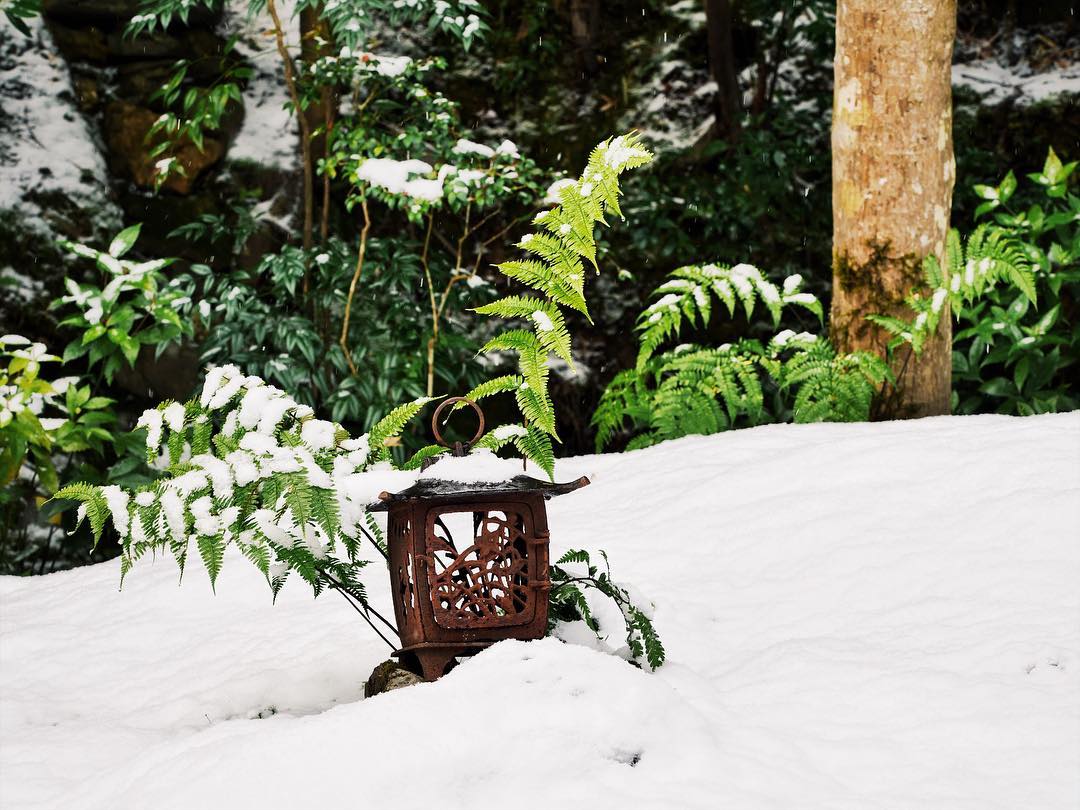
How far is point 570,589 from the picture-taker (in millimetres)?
2346

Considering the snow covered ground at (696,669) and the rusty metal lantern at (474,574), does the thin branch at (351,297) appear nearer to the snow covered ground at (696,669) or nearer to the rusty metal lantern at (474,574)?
the snow covered ground at (696,669)

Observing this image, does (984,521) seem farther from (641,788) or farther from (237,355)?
(237,355)

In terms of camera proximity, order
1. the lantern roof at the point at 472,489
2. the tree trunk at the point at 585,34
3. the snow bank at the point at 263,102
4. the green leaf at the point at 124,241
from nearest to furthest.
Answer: the lantern roof at the point at 472,489 → the green leaf at the point at 124,241 → the snow bank at the point at 263,102 → the tree trunk at the point at 585,34

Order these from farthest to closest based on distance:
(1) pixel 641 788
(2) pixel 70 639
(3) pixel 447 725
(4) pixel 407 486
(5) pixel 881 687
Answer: (2) pixel 70 639 < (5) pixel 881 687 < (4) pixel 407 486 < (3) pixel 447 725 < (1) pixel 641 788

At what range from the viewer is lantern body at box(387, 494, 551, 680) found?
2189mm

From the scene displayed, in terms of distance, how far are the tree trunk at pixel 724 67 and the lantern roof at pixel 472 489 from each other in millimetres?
4937

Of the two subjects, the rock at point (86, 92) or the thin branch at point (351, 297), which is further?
the rock at point (86, 92)

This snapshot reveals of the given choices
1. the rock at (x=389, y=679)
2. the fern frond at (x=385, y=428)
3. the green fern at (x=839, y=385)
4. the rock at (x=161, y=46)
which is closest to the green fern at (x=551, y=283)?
the fern frond at (x=385, y=428)

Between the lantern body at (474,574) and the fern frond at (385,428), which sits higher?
the fern frond at (385,428)

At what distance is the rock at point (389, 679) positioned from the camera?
7.47 feet

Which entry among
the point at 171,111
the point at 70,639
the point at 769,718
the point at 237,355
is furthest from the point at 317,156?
the point at 769,718

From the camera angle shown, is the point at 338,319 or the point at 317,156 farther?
the point at 317,156

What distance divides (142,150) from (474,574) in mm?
5007

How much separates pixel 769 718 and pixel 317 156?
16.4 feet
